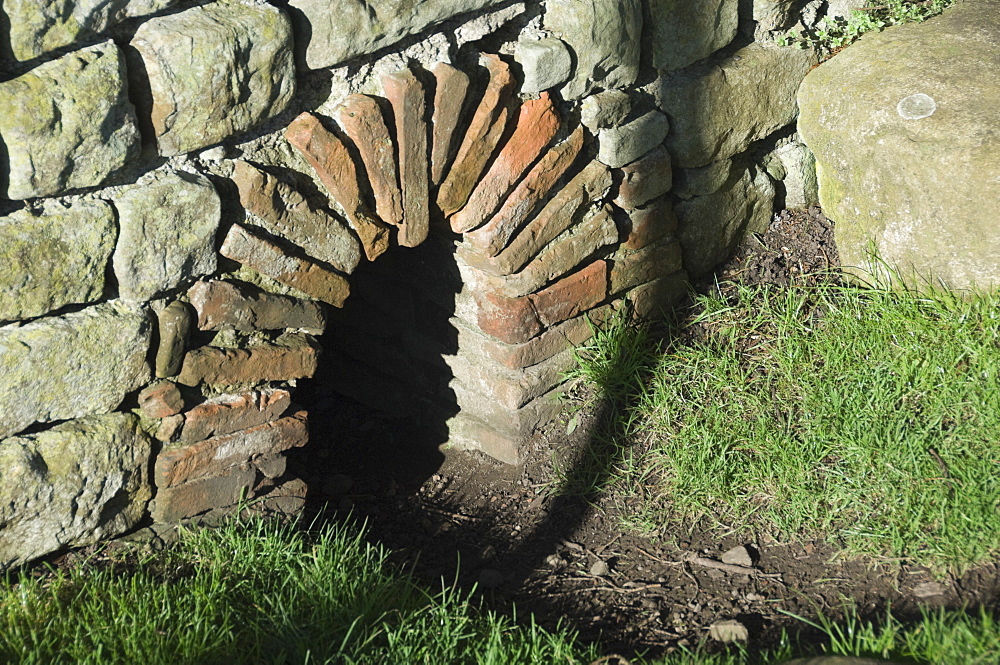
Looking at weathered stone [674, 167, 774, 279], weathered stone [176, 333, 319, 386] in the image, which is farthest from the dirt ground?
weathered stone [176, 333, 319, 386]

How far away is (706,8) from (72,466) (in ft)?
7.20

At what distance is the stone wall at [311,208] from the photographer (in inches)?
76.5

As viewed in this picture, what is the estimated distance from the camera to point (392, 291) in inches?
127

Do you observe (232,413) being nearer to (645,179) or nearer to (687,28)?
(645,179)

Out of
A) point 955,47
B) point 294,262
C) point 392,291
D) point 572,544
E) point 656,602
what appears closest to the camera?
point 294,262

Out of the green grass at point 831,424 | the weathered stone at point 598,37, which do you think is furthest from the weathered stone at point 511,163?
the green grass at point 831,424

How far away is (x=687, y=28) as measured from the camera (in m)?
2.96

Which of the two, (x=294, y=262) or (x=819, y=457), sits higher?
(x=294, y=262)

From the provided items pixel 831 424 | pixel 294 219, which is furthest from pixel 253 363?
pixel 831 424

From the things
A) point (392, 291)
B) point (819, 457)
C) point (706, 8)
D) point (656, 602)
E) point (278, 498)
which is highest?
point (706, 8)

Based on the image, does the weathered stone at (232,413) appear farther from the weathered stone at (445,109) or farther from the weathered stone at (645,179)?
the weathered stone at (645,179)

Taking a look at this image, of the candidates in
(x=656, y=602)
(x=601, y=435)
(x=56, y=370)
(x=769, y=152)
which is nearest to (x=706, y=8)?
(x=769, y=152)

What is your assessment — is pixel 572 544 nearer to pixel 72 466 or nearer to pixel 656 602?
pixel 656 602

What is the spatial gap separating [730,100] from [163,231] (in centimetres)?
188
